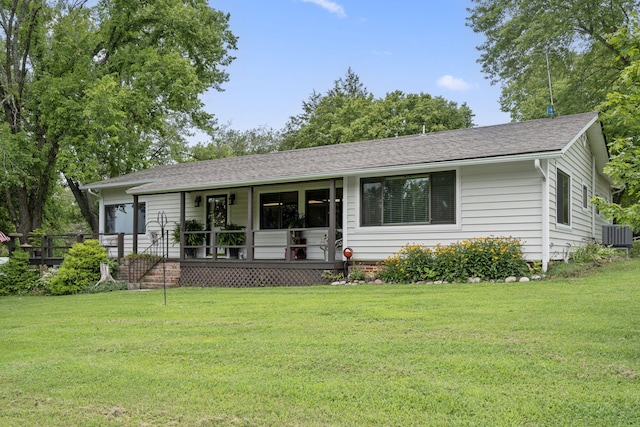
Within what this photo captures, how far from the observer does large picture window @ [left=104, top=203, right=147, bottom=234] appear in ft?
58.7

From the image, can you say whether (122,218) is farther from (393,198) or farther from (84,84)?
(393,198)

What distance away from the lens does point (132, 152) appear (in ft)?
71.5

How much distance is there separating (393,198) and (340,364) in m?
8.05

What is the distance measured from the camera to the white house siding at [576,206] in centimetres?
1130

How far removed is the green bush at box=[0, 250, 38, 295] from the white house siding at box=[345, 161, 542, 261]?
10.1m

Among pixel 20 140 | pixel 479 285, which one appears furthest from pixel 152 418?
pixel 20 140

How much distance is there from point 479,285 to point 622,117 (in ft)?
16.5

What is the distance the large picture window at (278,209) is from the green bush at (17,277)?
672cm

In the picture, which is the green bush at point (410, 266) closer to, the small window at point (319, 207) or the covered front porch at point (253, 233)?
the covered front porch at point (253, 233)

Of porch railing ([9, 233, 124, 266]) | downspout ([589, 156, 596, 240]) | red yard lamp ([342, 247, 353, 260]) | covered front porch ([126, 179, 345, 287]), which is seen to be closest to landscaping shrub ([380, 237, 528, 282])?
red yard lamp ([342, 247, 353, 260])

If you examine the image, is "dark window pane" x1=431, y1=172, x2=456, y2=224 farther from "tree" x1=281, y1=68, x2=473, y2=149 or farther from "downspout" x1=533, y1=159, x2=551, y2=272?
"tree" x1=281, y1=68, x2=473, y2=149

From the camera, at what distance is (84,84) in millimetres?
20250

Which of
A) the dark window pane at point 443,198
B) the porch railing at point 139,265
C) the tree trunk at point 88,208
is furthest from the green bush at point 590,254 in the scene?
the tree trunk at point 88,208

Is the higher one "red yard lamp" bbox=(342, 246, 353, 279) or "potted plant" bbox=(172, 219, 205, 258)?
"potted plant" bbox=(172, 219, 205, 258)
